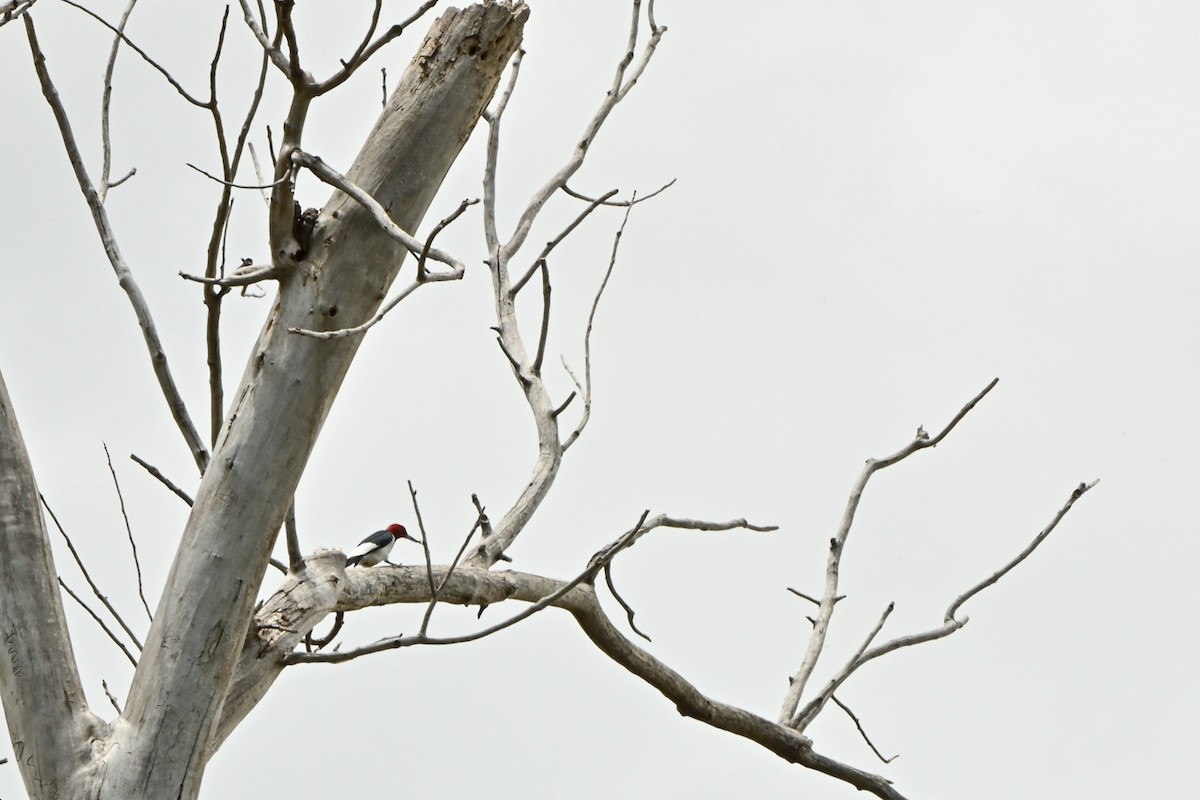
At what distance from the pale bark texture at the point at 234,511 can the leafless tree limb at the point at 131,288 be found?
27cm

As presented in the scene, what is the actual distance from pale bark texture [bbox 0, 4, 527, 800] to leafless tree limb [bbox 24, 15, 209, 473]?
27cm

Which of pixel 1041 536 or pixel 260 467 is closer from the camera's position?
pixel 260 467

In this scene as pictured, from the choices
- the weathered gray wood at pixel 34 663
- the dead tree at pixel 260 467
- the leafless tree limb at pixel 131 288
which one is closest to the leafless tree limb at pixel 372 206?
the dead tree at pixel 260 467

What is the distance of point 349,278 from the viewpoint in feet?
7.92

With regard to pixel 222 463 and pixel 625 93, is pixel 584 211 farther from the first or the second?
pixel 222 463

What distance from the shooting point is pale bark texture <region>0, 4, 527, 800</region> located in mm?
2102

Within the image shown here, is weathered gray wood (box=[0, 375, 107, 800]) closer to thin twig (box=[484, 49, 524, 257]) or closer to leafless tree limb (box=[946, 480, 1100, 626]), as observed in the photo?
thin twig (box=[484, 49, 524, 257])

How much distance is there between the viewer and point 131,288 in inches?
105

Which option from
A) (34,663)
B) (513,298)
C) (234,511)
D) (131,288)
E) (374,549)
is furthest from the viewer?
(374,549)

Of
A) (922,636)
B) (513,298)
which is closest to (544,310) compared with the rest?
(513,298)

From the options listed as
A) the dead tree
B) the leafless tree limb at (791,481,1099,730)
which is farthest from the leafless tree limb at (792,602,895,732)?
the dead tree

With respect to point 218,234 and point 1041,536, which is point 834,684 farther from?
point 218,234

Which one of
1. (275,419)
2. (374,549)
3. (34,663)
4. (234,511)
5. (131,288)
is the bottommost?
(34,663)

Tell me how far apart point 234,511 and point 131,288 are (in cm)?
72
